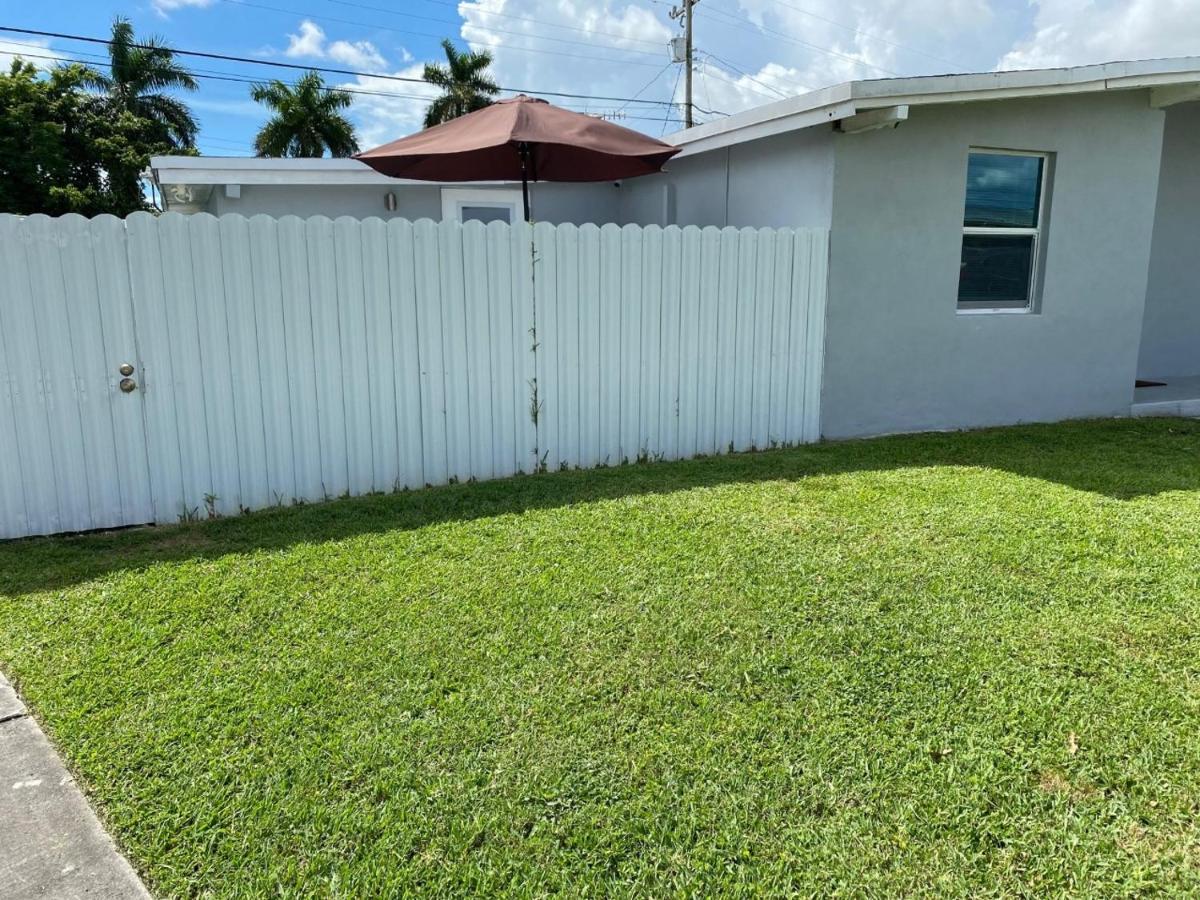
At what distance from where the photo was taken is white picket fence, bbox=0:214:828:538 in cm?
471

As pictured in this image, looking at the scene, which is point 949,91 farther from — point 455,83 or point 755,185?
point 455,83

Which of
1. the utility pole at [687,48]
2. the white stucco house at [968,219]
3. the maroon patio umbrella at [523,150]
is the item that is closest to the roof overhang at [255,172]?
the maroon patio umbrella at [523,150]

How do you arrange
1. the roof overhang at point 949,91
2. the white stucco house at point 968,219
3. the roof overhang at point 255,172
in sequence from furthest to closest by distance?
the roof overhang at point 255,172, the white stucco house at point 968,219, the roof overhang at point 949,91

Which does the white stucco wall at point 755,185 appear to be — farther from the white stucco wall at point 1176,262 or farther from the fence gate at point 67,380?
the white stucco wall at point 1176,262

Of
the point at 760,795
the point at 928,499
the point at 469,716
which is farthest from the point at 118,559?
the point at 928,499

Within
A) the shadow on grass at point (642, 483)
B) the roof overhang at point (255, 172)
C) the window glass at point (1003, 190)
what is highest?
the roof overhang at point (255, 172)

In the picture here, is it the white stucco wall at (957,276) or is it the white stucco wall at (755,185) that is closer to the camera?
the white stucco wall at (755,185)

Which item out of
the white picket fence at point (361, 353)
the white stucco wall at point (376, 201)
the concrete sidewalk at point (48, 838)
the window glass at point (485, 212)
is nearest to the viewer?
the concrete sidewalk at point (48, 838)

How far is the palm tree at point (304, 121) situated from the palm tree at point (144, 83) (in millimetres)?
3171

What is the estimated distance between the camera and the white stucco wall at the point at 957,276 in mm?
7125

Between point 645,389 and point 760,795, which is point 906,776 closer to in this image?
point 760,795

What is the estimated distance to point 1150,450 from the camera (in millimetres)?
6871

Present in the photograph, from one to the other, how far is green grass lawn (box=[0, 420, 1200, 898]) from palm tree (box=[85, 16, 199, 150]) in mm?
32205

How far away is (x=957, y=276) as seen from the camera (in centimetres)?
757
